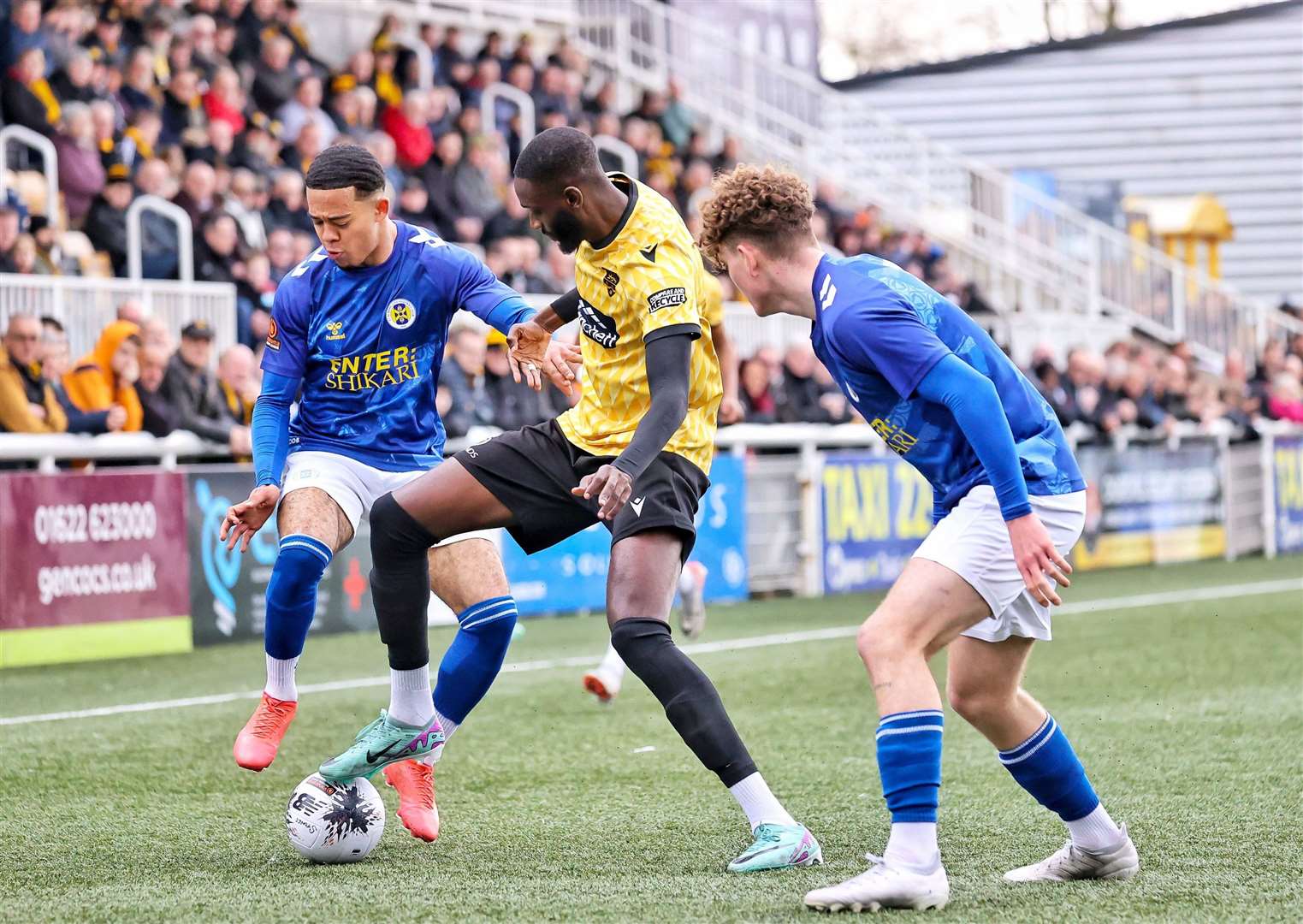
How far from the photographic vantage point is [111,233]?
1320cm

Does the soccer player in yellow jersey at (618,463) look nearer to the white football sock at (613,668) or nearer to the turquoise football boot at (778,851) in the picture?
the turquoise football boot at (778,851)

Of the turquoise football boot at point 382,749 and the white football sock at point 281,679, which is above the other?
the white football sock at point 281,679

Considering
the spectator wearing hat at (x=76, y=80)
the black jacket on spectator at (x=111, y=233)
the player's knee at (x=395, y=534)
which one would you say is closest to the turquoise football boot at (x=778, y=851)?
the player's knee at (x=395, y=534)

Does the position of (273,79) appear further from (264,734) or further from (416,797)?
(416,797)

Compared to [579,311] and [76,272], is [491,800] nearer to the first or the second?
[579,311]

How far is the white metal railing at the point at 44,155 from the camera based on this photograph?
1293cm

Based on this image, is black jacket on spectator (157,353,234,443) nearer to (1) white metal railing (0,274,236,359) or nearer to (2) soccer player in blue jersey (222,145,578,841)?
(1) white metal railing (0,274,236,359)

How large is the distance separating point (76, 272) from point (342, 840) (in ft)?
27.2

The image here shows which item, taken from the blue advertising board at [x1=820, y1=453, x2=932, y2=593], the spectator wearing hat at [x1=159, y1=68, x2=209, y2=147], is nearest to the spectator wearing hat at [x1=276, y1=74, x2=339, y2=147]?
the spectator wearing hat at [x1=159, y1=68, x2=209, y2=147]

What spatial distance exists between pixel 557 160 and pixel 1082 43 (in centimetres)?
2773

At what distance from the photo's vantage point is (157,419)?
1174cm

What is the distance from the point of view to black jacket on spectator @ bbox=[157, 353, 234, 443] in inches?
465

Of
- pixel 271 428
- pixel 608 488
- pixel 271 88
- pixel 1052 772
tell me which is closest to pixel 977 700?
pixel 1052 772

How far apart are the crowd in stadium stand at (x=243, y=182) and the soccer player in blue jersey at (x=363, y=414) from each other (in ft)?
18.9
